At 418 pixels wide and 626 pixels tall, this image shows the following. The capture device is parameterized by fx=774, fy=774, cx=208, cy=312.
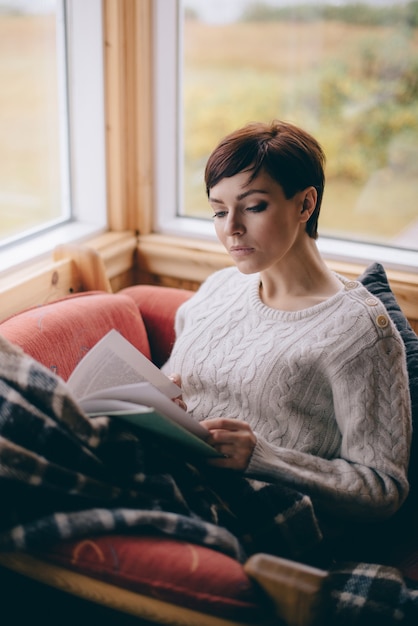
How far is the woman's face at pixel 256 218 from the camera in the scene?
146 centimetres

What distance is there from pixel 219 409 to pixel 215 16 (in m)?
1.26

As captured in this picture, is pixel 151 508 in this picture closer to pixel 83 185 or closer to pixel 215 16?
pixel 83 185

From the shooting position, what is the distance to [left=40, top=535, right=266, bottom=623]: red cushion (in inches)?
42.5

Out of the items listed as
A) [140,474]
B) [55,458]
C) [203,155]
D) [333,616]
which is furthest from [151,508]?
[203,155]

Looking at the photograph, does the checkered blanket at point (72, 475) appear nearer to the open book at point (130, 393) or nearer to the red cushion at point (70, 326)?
the open book at point (130, 393)

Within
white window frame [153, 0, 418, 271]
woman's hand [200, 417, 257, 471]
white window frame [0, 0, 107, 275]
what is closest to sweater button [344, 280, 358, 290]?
woman's hand [200, 417, 257, 471]

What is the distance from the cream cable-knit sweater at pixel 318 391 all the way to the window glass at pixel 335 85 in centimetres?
71

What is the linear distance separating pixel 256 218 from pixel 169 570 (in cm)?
68

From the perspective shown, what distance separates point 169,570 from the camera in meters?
1.10

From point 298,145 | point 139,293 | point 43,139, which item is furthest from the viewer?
point 43,139

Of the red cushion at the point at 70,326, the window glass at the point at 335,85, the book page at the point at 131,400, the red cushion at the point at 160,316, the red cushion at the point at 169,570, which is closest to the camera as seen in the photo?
the red cushion at the point at 169,570

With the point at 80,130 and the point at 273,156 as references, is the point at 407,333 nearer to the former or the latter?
the point at 273,156

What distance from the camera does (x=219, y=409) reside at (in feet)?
Result: 5.12

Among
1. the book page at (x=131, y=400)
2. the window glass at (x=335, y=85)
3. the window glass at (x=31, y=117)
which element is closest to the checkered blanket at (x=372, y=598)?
the book page at (x=131, y=400)
